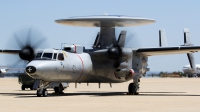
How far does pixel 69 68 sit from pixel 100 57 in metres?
3.86

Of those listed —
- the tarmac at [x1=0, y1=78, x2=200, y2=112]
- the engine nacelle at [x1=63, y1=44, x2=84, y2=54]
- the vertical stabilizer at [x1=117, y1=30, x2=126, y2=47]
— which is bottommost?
the tarmac at [x1=0, y1=78, x2=200, y2=112]

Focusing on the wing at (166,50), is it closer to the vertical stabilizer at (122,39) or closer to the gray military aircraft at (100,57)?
the gray military aircraft at (100,57)

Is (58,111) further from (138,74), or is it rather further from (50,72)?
(138,74)

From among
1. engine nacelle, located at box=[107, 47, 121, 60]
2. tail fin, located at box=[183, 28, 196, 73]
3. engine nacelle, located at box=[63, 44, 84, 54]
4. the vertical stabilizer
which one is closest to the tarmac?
engine nacelle, located at box=[107, 47, 121, 60]

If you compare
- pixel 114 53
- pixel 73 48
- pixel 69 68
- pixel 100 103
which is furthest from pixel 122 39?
pixel 100 103

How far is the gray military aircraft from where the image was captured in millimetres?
30391

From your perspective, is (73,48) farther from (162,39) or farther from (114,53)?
(162,39)

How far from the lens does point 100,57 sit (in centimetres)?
3431

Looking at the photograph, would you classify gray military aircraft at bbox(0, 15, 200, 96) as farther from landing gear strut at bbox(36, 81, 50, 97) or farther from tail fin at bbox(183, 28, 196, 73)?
tail fin at bbox(183, 28, 196, 73)

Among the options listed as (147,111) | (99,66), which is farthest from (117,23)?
(147,111)

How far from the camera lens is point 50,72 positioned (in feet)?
96.4

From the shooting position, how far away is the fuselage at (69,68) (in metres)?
28.9

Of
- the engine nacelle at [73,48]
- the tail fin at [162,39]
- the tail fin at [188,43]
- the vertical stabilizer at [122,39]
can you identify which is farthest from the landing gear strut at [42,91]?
the tail fin at [188,43]

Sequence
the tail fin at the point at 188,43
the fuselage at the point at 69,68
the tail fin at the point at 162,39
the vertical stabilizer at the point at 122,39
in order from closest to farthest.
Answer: the fuselage at the point at 69,68 < the vertical stabilizer at the point at 122,39 < the tail fin at the point at 188,43 < the tail fin at the point at 162,39
